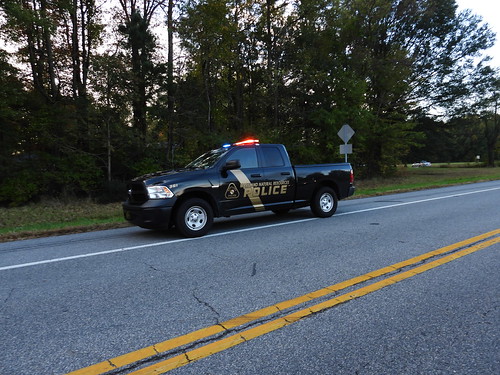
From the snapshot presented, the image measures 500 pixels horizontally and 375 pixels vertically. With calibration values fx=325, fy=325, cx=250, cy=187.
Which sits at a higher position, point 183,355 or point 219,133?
point 219,133

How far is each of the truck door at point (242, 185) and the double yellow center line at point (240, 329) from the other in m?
3.67

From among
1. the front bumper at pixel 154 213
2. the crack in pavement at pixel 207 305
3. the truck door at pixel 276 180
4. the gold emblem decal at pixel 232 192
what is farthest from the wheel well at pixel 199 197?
the crack in pavement at pixel 207 305

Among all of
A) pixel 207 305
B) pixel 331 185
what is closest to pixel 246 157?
pixel 331 185

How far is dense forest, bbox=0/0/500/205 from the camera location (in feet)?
49.2

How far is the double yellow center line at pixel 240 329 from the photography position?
2402 millimetres

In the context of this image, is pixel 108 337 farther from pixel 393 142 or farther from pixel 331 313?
pixel 393 142

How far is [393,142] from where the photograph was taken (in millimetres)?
23969

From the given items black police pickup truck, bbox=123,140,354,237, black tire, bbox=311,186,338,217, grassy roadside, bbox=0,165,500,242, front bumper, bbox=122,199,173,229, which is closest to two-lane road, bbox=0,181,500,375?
front bumper, bbox=122,199,173,229

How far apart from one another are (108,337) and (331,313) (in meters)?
2.03

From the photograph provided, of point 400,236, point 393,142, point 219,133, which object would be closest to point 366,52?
point 393,142

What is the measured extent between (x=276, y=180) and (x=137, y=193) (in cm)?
320

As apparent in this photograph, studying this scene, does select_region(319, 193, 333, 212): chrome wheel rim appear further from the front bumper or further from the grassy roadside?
the grassy roadside

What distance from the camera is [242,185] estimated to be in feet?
24.1

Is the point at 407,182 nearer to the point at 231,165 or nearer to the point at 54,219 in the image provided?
the point at 231,165
